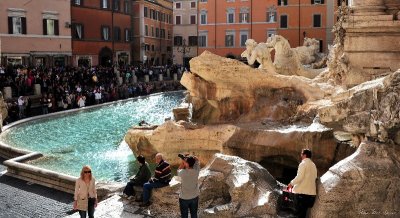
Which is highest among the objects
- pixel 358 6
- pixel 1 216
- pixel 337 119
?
pixel 358 6

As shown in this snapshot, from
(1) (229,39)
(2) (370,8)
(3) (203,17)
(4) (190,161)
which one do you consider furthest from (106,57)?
(4) (190,161)

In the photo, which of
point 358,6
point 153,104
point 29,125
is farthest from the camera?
point 153,104

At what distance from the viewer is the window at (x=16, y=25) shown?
2898 cm

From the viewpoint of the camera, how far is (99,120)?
19188 millimetres

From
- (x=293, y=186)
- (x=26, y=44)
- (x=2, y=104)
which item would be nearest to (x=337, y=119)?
(x=293, y=186)

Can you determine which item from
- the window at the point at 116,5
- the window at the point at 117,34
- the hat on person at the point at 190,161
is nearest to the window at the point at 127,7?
the window at the point at 116,5

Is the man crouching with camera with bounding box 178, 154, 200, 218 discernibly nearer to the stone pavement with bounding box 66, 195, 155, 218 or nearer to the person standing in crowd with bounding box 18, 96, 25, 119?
the stone pavement with bounding box 66, 195, 155, 218

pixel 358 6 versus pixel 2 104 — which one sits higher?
pixel 358 6

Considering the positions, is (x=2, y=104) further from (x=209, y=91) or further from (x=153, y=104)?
(x=153, y=104)

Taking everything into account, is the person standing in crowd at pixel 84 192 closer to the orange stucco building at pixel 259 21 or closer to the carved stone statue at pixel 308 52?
the carved stone statue at pixel 308 52

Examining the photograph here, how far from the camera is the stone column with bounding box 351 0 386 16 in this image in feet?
35.0

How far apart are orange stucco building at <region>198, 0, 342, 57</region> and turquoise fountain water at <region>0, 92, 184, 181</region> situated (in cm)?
2231

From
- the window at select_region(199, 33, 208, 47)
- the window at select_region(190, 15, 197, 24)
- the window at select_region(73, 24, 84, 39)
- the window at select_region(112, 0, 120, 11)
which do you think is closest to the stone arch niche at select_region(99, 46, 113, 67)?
the window at select_region(73, 24, 84, 39)

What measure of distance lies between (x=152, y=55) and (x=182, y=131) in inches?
1489
